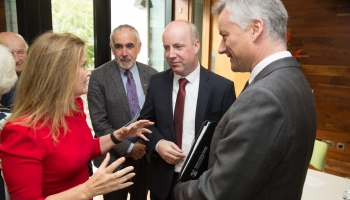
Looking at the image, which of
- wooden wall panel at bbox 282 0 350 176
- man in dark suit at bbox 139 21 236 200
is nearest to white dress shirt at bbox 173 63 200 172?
man in dark suit at bbox 139 21 236 200

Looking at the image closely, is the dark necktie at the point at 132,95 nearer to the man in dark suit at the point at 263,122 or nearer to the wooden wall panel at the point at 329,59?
the man in dark suit at the point at 263,122

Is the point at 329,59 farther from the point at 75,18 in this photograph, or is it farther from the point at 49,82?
the point at 49,82

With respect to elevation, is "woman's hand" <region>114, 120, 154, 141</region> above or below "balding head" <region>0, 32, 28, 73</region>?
below

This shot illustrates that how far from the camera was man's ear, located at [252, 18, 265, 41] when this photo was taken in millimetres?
938

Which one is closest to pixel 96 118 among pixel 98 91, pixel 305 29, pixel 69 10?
pixel 98 91

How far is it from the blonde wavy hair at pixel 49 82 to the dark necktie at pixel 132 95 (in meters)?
1.06

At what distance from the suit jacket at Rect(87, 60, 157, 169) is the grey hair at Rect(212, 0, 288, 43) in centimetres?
144

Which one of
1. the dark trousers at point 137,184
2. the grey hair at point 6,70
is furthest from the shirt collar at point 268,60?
the dark trousers at point 137,184

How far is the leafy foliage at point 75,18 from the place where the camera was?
287 cm

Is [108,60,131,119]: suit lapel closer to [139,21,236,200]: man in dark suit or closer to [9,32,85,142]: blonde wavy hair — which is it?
[139,21,236,200]: man in dark suit

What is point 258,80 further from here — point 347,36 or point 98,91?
point 347,36

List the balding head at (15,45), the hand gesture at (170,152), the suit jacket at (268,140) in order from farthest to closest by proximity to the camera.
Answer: the balding head at (15,45) → the hand gesture at (170,152) → the suit jacket at (268,140)

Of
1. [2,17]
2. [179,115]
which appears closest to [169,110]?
[179,115]

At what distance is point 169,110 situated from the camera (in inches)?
64.6
